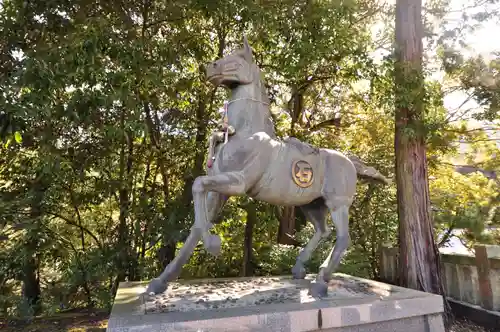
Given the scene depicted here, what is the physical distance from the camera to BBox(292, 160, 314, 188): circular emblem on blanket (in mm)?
3621

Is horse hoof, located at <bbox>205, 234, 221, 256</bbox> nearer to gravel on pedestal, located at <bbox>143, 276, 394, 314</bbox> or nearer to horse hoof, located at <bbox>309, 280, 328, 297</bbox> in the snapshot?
gravel on pedestal, located at <bbox>143, 276, 394, 314</bbox>

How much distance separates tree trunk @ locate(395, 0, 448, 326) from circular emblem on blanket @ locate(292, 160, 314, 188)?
230 cm

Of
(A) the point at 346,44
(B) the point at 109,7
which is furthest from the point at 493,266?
(B) the point at 109,7

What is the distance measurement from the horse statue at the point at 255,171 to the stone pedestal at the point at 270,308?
267 millimetres

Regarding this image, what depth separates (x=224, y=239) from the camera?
689cm

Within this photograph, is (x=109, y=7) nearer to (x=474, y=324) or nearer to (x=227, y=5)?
(x=227, y=5)

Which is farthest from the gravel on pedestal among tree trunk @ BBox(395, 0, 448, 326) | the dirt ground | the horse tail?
the dirt ground

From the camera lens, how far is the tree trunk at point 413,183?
17.3 feet

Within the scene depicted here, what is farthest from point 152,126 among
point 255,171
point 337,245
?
point 337,245

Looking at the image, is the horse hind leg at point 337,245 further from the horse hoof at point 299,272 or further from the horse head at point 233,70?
the horse head at point 233,70

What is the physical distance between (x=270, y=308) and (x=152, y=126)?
173 inches

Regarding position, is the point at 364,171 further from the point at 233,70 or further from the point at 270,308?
the point at 270,308

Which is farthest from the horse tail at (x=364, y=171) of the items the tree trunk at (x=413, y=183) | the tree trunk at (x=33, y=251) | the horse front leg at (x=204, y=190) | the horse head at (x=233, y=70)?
the tree trunk at (x=33, y=251)

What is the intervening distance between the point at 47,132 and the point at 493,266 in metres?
6.44
